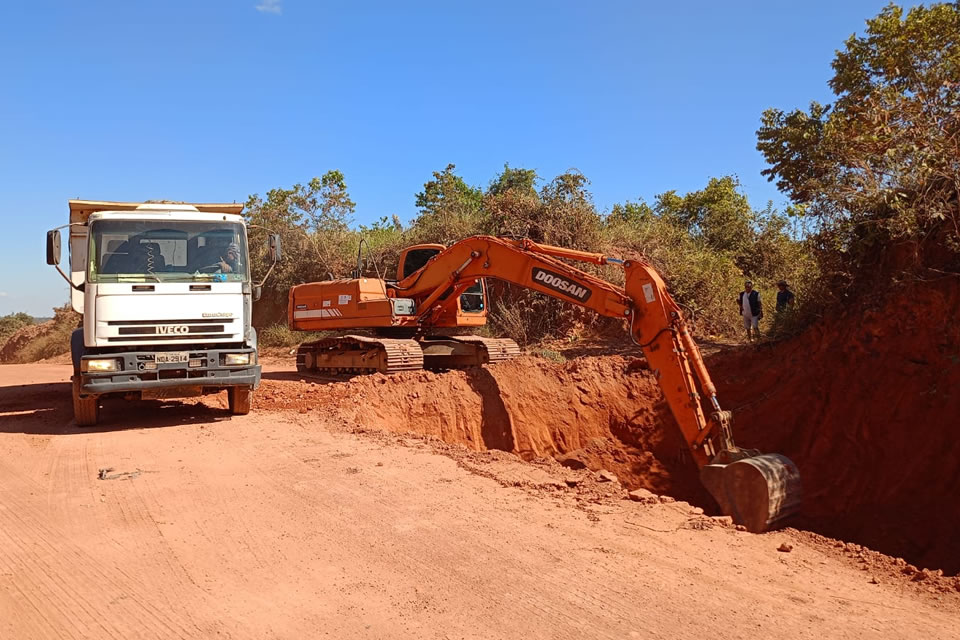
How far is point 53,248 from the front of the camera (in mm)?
8414

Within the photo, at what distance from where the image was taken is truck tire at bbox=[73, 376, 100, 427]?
9031 millimetres

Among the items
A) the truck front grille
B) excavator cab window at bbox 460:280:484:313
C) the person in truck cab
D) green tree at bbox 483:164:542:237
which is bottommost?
the truck front grille

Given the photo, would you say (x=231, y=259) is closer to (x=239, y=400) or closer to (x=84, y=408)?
(x=239, y=400)

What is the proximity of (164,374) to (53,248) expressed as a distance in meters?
2.01

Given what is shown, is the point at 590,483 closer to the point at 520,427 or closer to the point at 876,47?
the point at 520,427

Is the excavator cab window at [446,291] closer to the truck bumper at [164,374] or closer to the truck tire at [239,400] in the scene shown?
the truck tire at [239,400]

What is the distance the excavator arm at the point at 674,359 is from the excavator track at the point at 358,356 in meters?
1.98

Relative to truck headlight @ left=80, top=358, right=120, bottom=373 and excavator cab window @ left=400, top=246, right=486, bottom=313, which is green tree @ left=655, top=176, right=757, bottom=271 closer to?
excavator cab window @ left=400, top=246, right=486, bottom=313

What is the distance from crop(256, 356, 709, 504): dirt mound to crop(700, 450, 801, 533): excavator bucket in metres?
4.15

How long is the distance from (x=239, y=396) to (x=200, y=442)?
5.56 ft

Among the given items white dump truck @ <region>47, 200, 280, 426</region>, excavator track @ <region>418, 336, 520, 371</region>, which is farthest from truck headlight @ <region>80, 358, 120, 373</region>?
excavator track @ <region>418, 336, 520, 371</region>

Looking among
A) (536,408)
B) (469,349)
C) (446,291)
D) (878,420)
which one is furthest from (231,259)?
(878,420)

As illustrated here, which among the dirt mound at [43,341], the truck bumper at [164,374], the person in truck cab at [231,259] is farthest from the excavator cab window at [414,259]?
the dirt mound at [43,341]

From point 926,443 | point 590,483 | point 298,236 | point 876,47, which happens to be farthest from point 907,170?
point 298,236
